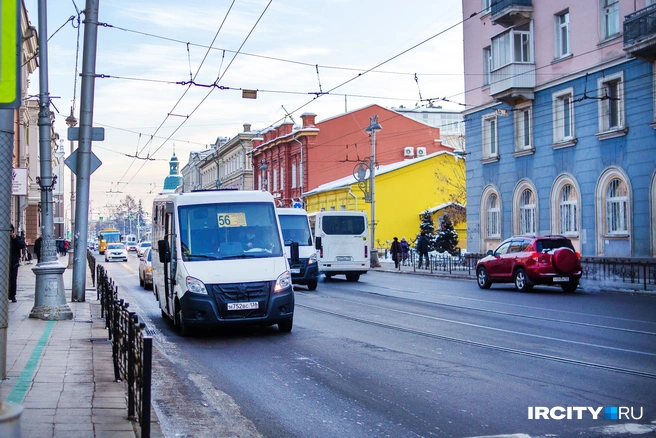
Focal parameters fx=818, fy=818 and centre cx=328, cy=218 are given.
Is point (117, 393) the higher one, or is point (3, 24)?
point (3, 24)

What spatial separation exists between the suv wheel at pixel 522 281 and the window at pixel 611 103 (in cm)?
739

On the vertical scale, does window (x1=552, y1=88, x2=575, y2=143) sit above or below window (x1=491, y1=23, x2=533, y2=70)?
below

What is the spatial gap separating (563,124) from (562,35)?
351 cm

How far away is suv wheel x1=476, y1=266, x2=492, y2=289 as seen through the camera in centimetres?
2609

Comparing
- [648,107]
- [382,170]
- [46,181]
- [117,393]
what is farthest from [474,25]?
[117,393]

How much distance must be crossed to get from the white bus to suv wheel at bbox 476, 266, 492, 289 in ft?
19.5

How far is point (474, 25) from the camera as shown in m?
39.2

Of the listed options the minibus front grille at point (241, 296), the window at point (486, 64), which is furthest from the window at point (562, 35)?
the minibus front grille at point (241, 296)

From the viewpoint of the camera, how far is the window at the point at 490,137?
3769cm

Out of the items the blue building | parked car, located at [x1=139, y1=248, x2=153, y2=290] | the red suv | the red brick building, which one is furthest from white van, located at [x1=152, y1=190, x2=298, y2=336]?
the red brick building

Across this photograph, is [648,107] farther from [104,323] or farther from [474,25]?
[104,323]

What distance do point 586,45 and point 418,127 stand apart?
37.2 m

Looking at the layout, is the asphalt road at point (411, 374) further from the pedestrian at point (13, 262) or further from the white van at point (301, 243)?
the white van at point (301, 243)

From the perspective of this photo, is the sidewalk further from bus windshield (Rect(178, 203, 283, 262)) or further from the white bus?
the white bus
